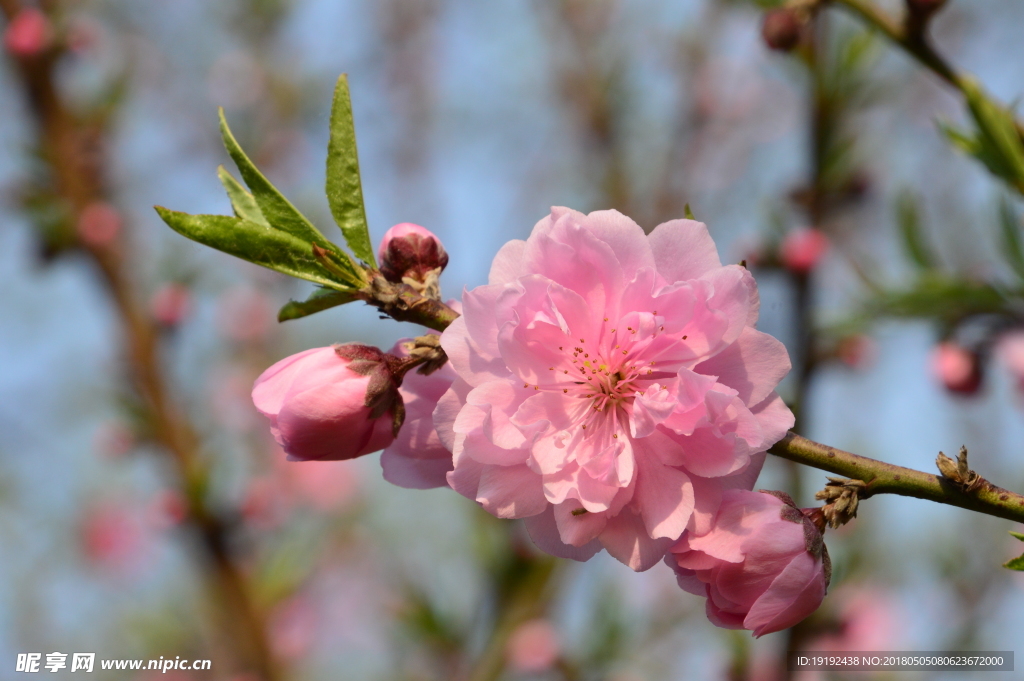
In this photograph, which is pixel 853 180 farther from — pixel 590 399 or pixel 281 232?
pixel 281 232

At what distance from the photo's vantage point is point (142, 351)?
309cm

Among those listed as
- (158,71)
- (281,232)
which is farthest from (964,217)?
(158,71)

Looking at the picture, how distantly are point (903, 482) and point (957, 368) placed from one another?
1881 millimetres

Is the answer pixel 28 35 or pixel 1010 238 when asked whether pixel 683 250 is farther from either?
pixel 28 35

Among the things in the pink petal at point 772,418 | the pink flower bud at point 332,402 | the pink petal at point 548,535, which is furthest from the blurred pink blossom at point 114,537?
the pink petal at point 772,418

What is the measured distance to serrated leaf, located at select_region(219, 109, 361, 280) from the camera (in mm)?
990

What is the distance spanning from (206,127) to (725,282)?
20.8ft

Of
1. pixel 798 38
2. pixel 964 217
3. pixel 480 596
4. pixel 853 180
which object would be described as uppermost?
pixel 798 38

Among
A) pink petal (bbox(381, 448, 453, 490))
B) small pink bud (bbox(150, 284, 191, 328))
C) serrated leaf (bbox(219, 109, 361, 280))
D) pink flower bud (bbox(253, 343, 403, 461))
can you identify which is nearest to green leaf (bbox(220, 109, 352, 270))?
serrated leaf (bbox(219, 109, 361, 280))

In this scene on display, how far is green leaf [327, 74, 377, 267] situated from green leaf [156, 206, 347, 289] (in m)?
0.05

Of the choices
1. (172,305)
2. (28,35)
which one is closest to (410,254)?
(172,305)

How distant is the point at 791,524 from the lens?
2.89ft

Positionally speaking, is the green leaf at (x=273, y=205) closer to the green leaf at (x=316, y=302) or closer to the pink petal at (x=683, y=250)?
the green leaf at (x=316, y=302)

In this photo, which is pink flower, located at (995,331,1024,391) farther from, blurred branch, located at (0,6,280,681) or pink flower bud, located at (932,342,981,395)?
blurred branch, located at (0,6,280,681)
